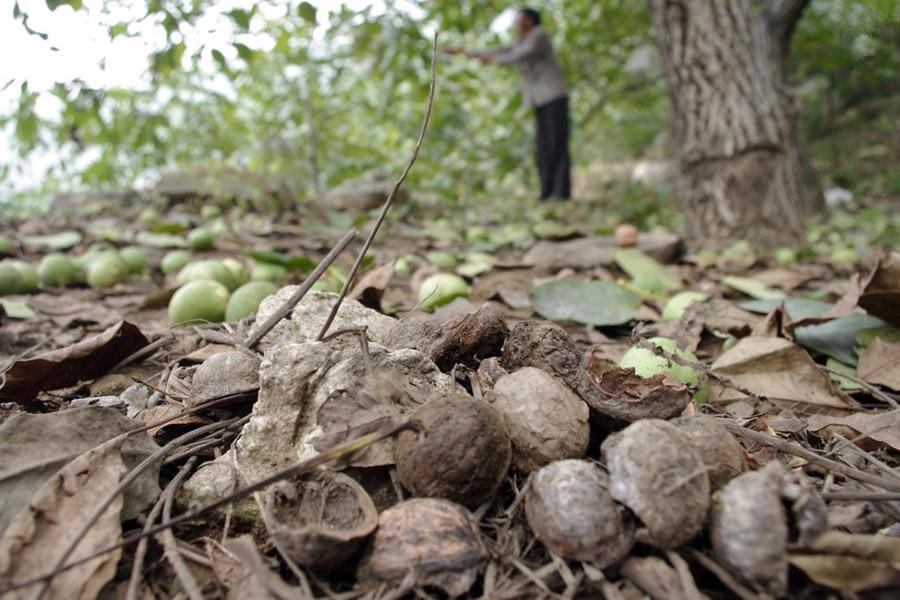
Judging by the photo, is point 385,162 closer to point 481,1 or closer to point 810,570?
point 481,1

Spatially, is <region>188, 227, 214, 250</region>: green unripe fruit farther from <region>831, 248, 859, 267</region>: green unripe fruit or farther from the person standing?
<region>831, 248, 859, 267</region>: green unripe fruit

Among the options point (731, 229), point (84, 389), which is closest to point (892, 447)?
point (84, 389)

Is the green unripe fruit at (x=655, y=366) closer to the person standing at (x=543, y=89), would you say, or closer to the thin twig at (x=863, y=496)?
the thin twig at (x=863, y=496)

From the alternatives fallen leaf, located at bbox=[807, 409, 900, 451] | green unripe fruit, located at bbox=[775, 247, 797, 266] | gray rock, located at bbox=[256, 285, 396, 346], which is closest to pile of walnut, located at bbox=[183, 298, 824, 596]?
gray rock, located at bbox=[256, 285, 396, 346]

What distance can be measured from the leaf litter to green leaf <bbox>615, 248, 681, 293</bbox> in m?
1.39

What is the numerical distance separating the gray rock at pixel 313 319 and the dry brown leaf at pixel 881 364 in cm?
156

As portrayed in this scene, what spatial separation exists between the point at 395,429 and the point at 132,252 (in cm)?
339

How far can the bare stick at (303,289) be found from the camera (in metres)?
1.40

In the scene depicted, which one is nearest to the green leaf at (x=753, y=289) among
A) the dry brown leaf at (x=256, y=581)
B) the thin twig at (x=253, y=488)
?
the thin twig at (x=253, y=488)

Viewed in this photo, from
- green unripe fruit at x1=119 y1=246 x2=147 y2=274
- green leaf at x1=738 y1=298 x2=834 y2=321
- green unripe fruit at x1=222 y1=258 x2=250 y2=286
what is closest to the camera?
green leaf at x1=738 y1=298 x2=834 y2=321

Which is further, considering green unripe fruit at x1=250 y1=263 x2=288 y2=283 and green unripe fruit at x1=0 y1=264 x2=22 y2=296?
green unripe fruit at x1=0 y1=264 x2=22 y2=296

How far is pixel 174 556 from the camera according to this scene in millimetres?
1048

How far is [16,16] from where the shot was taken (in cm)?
266

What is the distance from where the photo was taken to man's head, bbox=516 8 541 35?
23.1 ft
